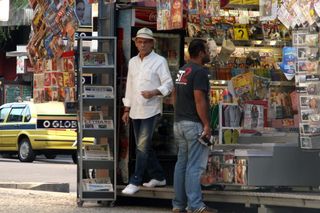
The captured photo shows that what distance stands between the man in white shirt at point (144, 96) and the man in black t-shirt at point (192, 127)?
1.74ft

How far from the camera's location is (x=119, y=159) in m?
10.6

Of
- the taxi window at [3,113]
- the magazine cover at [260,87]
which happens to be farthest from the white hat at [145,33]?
the taxi window at [3,113]

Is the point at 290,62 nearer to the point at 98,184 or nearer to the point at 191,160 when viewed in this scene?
the point at 191,160

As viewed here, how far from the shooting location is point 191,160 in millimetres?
9219

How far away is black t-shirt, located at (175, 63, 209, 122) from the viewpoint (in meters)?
9.17

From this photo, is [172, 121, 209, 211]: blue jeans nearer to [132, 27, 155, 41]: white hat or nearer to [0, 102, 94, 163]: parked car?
[132, 27, 155, 41]: white hat

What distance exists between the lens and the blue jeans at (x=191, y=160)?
9164mm

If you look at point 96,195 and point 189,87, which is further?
point 96,195

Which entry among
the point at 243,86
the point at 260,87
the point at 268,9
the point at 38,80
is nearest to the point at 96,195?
the point at 38,80

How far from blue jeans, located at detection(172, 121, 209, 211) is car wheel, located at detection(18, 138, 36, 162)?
16274 millimetres

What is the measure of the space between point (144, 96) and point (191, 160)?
104 centimetres

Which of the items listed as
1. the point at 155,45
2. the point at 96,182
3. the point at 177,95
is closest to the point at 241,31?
the point at 155,45

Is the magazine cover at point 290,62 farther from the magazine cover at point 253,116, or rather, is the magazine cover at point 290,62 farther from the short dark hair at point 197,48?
the magazine cover at point 253,116

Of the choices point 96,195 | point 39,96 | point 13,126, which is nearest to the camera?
point 96,195
